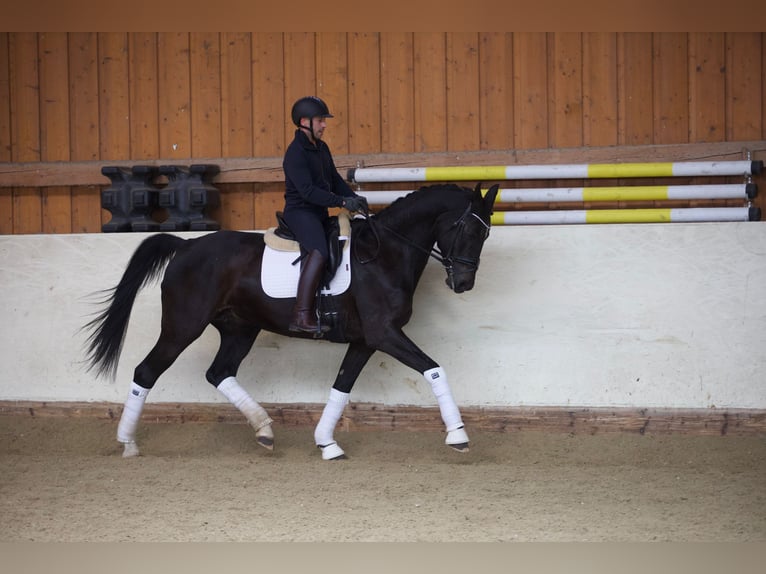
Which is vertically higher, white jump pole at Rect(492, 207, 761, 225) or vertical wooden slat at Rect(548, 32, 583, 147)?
vertical wooden slat at Rect(548, 32, 583, 147)

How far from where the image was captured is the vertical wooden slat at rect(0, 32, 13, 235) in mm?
6965

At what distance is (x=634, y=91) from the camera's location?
6352 millimetres

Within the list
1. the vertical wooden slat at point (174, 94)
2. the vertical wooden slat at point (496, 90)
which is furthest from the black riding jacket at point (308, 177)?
the vertical wooden slat at point (174, 94)

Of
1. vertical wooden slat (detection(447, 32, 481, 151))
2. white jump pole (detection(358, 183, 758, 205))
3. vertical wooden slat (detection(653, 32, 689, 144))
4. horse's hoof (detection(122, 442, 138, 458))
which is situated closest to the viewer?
horse's hoof (detection(122, 442, 138, 458))

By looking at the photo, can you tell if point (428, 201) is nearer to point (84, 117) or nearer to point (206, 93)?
point (206, 93)

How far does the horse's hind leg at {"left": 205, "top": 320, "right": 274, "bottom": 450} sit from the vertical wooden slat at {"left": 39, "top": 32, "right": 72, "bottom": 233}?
2.34m

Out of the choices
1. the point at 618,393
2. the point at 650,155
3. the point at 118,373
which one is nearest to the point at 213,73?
the point at 118,373

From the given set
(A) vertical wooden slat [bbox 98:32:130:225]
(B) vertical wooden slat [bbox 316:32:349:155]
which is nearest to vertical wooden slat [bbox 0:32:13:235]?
(A) vertical wooden slat [bbox 98:32:130:225]

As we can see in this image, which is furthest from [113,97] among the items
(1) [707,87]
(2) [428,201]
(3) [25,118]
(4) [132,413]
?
Result: (1) [707,87]

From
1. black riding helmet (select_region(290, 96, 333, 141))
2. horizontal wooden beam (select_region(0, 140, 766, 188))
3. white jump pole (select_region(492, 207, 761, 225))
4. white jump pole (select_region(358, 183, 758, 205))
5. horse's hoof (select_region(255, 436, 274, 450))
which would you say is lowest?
horse's hoof (select_region(255, 436, 274, 450))

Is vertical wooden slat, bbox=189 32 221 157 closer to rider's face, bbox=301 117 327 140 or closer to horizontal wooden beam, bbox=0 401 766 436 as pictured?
rider's face, bbox=301 117 327 140

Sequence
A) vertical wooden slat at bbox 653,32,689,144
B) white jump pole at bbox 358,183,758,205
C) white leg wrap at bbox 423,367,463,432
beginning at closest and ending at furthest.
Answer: white leg wrap at bbox 423,367,463,432, white jump pole at bbox 358,183,758,205, vertical wooden slat at bbox 653,32,689,144

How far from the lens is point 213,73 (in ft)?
22.2

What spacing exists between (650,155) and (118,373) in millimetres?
4186
